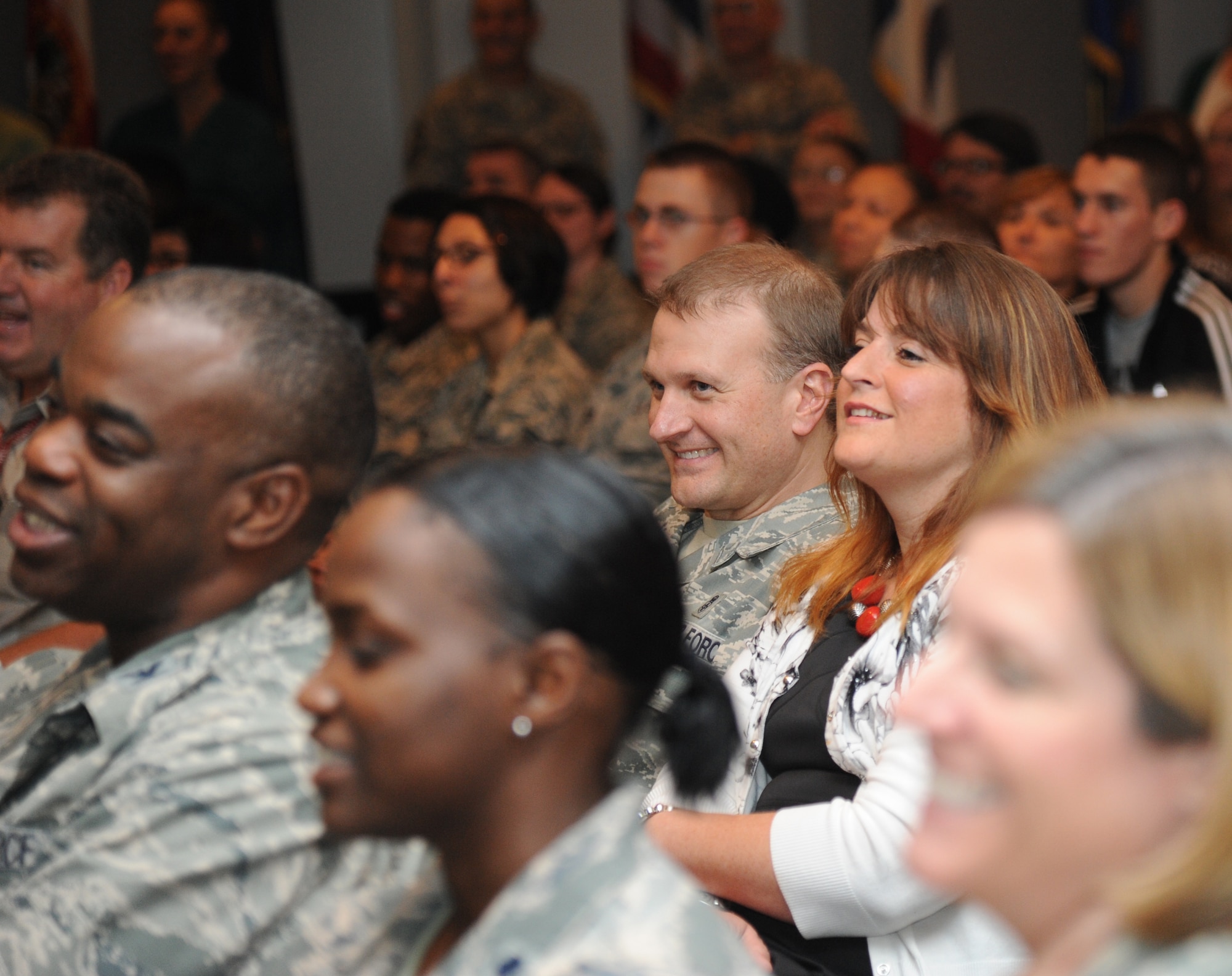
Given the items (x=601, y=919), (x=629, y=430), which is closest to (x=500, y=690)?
(x=601, y=919)

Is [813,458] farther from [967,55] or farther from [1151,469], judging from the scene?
[967,55]

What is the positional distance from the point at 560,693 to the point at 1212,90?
5.70 meters

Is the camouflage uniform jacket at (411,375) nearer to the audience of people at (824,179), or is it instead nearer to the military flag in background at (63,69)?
the audience of people at (824,179)

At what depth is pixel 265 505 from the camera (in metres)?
1.33

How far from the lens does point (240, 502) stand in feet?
4.30

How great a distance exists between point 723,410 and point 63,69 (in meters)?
4.51

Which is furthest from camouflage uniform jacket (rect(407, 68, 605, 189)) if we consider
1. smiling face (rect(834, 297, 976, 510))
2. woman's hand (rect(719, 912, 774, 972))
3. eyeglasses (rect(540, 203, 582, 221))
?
woman's hand (rect(719, 912, 774, 972))

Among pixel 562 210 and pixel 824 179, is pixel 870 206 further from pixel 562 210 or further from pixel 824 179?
pixel 562 210

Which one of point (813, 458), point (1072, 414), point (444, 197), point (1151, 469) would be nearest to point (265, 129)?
point (444, 197)

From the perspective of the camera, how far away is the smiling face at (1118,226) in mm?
3619

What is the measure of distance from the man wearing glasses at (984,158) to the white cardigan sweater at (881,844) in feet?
11.2

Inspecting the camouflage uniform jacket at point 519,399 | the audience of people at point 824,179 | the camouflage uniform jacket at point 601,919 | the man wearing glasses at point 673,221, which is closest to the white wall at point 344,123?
the audience of people at point 824,179

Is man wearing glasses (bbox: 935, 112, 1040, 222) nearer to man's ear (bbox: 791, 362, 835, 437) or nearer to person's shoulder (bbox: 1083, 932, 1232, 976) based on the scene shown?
man's ear (bbox: 791, 362, 835, 437)

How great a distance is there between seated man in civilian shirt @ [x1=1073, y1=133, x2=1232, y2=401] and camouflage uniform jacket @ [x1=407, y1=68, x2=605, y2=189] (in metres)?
2.46
